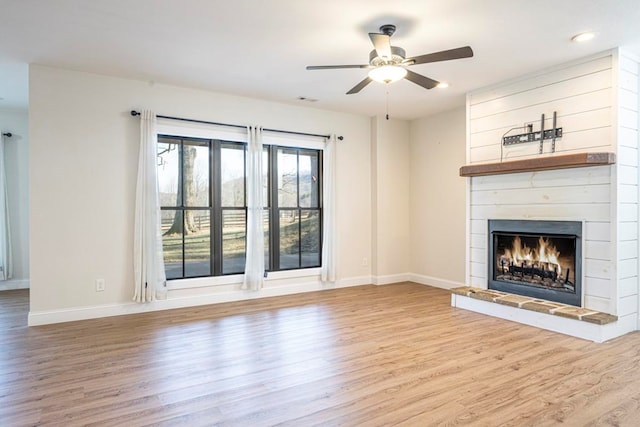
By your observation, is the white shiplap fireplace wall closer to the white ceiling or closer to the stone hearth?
the stone hearth

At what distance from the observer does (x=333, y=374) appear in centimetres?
287

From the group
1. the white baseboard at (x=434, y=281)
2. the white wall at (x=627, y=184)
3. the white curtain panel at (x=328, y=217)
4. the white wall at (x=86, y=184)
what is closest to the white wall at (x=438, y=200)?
the white baseboard at (x=434, y=281)

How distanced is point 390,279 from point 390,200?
133 centimetres

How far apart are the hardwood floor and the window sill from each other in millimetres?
497

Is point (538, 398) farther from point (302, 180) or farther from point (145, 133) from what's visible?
point (145, 133)

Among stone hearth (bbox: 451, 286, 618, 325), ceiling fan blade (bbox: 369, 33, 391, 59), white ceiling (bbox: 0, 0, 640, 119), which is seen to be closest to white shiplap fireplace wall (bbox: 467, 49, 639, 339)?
stone hearth (bbox: 451, 286, 618, 325)

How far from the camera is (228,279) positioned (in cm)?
522

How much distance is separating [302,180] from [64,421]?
4297mm

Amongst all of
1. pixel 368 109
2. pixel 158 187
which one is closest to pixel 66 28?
pixel 158 187

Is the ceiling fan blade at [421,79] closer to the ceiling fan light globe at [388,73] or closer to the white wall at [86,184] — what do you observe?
the ceiling fan light globe at [388,73]

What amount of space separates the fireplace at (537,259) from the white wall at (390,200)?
1942 mm

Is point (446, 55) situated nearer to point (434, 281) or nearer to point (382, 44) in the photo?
point (382, 44)

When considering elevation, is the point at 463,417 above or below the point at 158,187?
below

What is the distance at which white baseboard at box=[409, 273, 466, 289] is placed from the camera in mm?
5925
